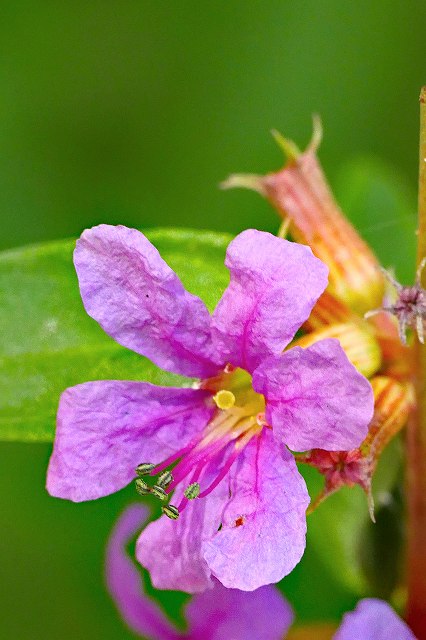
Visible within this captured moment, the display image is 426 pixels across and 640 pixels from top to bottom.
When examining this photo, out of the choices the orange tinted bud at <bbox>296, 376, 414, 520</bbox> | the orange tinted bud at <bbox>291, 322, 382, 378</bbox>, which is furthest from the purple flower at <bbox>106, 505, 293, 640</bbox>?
the orange tinted bud at <bbox>291, 322, 382, 378</bbox>

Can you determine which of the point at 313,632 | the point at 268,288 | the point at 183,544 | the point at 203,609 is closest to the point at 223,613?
the point at 203,609

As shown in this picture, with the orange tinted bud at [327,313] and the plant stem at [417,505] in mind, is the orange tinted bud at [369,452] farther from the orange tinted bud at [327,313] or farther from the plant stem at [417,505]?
the orange tinted bud at [327,313]

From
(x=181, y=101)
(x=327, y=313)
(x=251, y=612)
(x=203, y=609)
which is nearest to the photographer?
(x=327, y=313)

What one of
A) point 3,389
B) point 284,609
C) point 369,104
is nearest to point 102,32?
point 369,104

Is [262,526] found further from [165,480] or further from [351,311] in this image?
[351,311]

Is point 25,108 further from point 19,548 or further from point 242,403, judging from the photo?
point 242,403

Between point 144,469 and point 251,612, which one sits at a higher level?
point 144,469

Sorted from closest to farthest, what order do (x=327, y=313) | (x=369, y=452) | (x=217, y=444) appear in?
(x=369, y=452) < (x=217, y=444) < (x=327, y=313)
